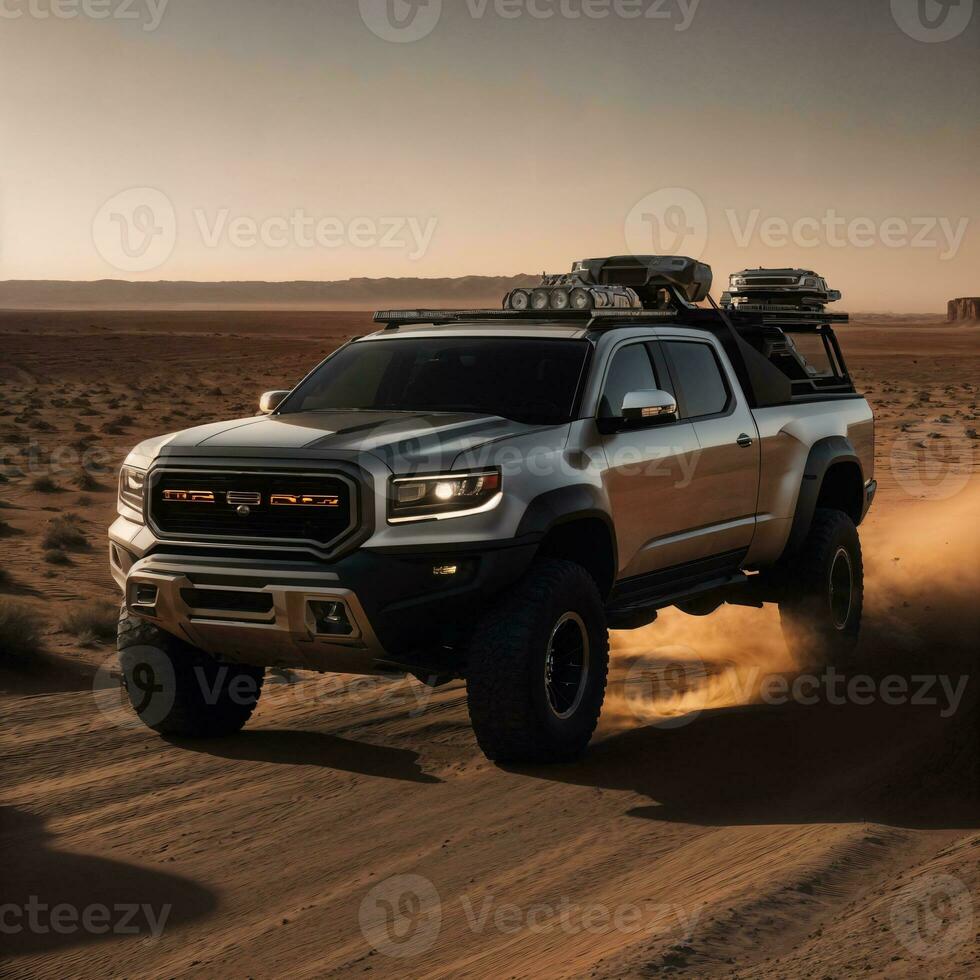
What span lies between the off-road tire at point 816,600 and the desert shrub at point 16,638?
5245 millimetres

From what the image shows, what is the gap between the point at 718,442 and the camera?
7.87 m

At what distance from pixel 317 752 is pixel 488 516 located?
1785mm

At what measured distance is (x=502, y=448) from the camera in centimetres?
623

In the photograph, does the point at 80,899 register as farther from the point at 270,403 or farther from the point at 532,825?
the point at 270,403

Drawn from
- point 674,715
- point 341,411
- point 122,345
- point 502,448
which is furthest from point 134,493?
point 122,345

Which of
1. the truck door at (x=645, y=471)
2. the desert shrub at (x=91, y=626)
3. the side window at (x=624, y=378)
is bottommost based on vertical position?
the desert shrub at (x=91, y=626)

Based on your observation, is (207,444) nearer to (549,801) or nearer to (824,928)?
(549,801)

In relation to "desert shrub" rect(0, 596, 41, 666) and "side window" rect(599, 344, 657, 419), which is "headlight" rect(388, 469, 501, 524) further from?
"desert shrub" rect(0, 596, 41, 666)

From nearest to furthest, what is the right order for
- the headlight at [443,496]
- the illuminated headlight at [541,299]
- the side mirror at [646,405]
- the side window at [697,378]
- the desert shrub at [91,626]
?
the headlight at [443,496], the side mirror at [646,405], the side window at [697,378], the illuminated headlight at [541,299], the desert shrub at [91,626]

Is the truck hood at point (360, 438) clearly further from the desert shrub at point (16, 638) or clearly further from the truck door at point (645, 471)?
the desert shrub at point (16, 638)

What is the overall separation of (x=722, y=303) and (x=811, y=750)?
13.1ft

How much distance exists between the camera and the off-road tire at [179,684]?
682cm

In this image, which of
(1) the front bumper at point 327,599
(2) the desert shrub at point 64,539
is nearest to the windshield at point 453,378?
(1) the front bumper at point 327,599

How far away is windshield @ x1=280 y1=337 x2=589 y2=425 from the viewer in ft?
23.1
